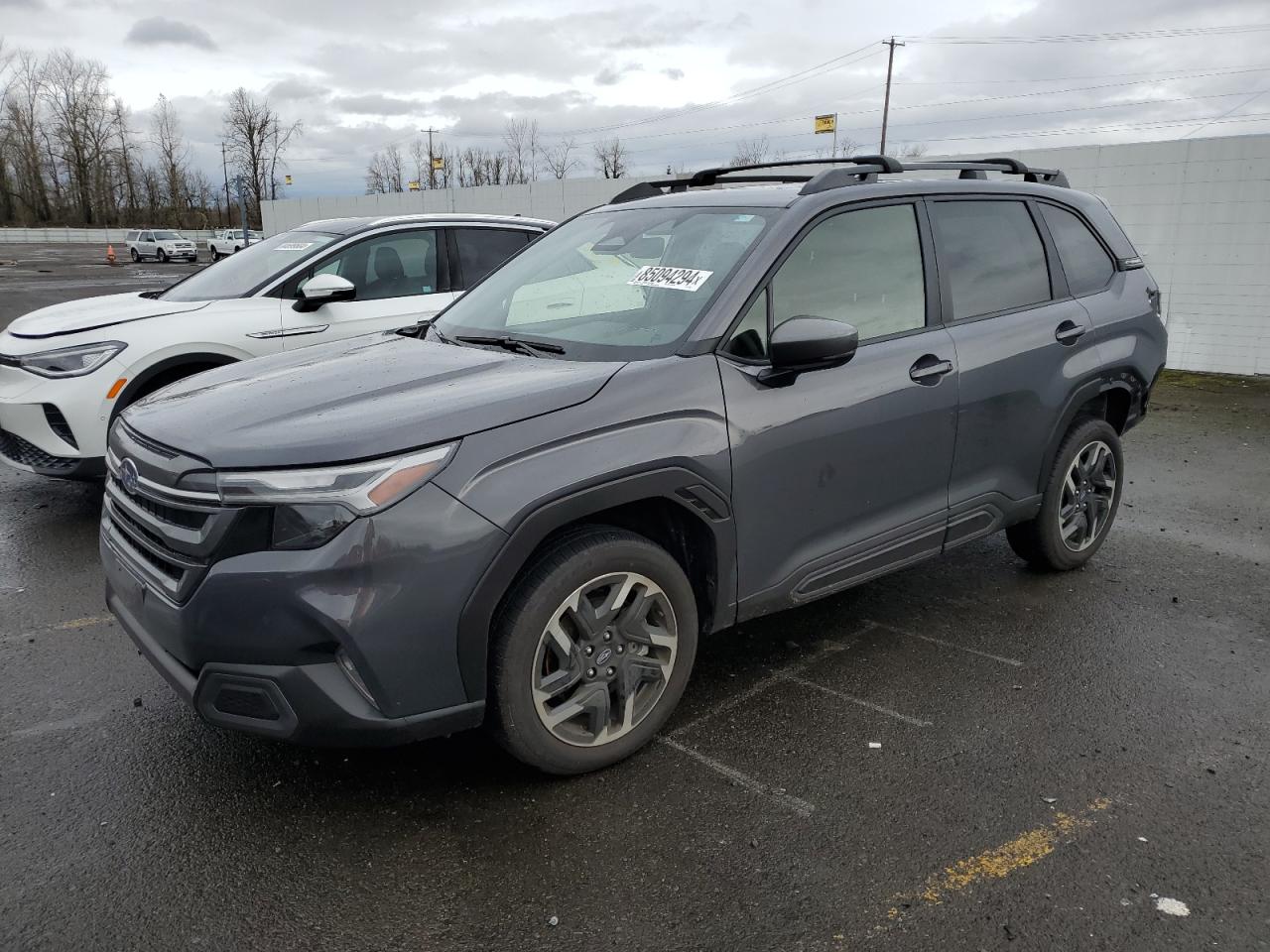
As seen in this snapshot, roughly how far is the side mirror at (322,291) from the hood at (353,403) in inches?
95.8

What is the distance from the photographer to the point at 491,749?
10.6 ft

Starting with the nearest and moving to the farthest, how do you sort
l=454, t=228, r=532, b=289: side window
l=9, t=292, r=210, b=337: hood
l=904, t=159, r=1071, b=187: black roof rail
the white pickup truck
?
l=904, t=159, r=1071, b=187: black roof rail
l=9, t=292, r=210, b=337: hood
l=454, t=228, r=532, b=289: side window
the white pickup truck

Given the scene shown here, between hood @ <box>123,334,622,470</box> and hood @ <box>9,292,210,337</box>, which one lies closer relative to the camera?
hood @ <box>123,334,622,470</box>

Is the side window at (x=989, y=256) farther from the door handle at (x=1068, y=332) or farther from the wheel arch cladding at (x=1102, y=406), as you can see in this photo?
the wheel arch cladding at (x=1102, y=406)

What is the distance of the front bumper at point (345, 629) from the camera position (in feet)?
8.14

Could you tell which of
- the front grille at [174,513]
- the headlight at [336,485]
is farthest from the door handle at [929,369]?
the front grille at [174,513]

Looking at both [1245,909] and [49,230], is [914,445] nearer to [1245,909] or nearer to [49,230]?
[1245,909]

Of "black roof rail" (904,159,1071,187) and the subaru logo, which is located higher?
"black roof rail" (904,159,1071,187)

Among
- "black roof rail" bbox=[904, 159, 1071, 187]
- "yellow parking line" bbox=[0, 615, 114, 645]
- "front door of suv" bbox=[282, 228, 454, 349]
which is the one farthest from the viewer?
"front door of suv" bbox=[282, 228, 454, 349]

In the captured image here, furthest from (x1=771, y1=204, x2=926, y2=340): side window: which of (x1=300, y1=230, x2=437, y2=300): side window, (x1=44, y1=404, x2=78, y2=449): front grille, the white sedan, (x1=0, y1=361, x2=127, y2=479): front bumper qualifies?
(x1=44, y1=404, x2=78, y2=449): front grille

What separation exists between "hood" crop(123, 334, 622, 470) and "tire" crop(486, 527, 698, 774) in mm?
465

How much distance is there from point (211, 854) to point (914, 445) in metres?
2.77

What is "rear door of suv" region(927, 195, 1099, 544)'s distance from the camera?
13.1 ft

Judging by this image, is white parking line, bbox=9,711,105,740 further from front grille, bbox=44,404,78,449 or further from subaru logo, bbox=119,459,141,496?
front grille, bbox=44,404,78,449
